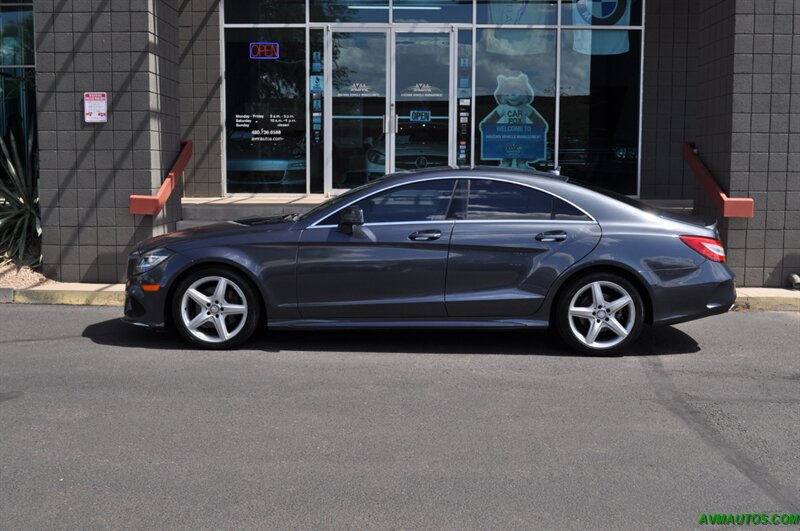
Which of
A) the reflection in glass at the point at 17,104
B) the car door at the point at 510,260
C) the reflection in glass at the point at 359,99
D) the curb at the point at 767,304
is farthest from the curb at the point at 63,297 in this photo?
the curb at the point at 767,304

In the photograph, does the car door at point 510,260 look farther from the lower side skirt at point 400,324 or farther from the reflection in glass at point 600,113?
the reflection in glass at point 600,113

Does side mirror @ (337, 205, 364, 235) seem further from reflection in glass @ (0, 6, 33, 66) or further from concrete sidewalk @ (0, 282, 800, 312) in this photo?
reflection in glass @ (0, 6, 33, 66)

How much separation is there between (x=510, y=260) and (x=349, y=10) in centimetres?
795

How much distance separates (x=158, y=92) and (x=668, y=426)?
24.3 feet

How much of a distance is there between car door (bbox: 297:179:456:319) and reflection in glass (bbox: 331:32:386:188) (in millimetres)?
6768

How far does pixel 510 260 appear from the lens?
6883 millimetres

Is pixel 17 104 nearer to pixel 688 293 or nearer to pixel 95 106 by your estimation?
pixel 95 106

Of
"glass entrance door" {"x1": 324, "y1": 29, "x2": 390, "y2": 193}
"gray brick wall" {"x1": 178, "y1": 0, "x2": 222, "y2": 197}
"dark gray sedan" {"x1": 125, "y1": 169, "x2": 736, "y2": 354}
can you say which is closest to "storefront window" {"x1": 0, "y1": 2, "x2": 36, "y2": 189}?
"gray brick wall" {"x1": 178, "y1": 0, "x2": 222, "y2": 197}

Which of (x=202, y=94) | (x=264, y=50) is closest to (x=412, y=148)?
(x=264, y=50)

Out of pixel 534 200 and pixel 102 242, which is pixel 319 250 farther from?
pixel 102 242

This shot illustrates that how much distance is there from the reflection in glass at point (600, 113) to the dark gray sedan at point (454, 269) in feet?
22.0

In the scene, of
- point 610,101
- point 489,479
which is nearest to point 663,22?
point 610,101

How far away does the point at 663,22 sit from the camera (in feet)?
43.6

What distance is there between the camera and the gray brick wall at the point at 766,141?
947cm
